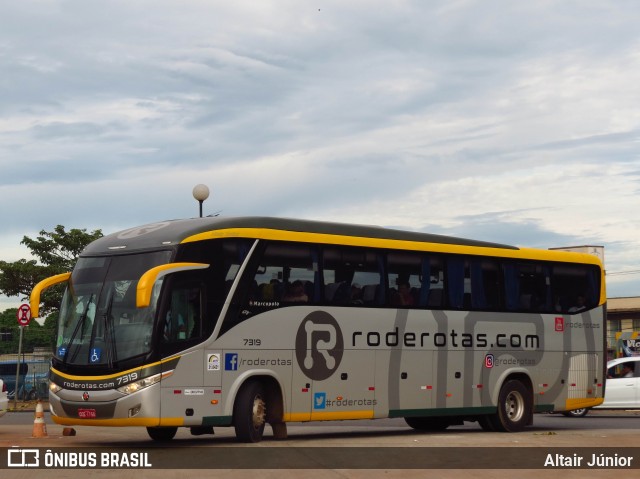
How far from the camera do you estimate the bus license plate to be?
1714 centimetres

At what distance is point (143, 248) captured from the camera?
1814 centimetres

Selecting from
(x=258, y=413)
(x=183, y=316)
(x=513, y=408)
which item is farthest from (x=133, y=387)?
(x=513, y=408)

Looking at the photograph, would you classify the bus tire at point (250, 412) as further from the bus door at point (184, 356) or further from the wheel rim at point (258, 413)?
the bus door at point (184, 356)

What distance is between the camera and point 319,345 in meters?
19.8

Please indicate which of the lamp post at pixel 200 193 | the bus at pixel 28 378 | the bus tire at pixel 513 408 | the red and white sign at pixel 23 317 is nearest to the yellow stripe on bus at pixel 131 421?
the bus tire at pixel 513 408

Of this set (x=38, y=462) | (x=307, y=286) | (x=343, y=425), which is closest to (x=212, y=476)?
(x=38, y=462)

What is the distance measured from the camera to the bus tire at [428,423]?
80.0 ft

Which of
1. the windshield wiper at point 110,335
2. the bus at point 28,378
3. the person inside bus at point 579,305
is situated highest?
the person inside bus at point 579,305

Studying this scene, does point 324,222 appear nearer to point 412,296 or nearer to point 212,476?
point 412,296

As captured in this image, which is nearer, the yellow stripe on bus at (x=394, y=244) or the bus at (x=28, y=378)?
the yellow stripe on bus at (x=394, y=244)

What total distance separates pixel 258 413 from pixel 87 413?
3.01 meters

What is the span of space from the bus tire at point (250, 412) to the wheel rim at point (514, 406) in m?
6.59

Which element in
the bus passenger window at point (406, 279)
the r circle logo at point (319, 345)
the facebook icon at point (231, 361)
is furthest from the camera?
the bus passenger window at point (406, 279)

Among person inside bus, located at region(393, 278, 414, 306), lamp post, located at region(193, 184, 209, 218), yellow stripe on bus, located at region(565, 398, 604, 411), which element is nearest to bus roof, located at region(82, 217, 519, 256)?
person inside bus, located at region(393, 278, 414, 306)
